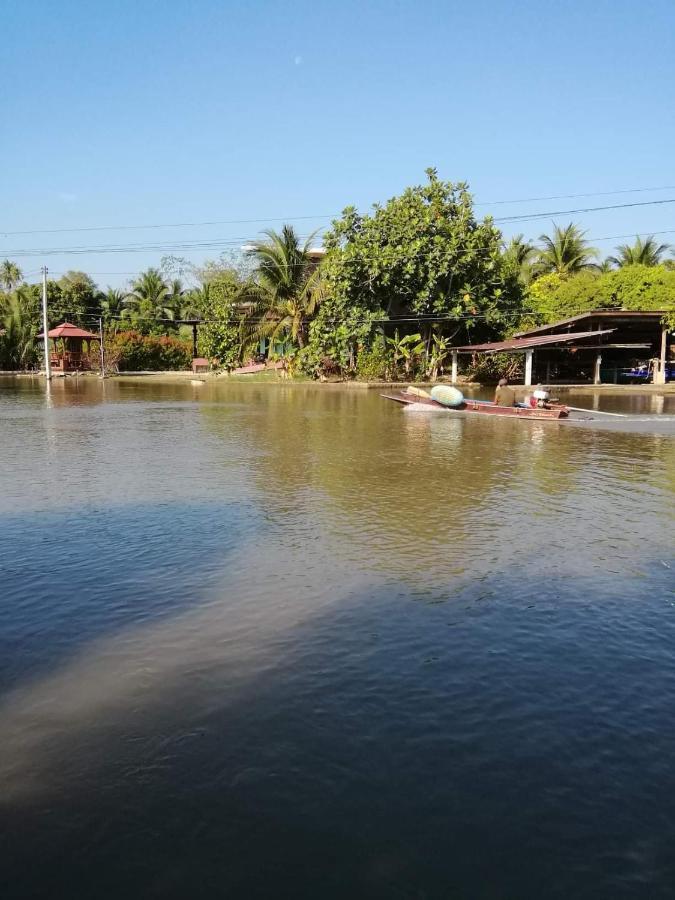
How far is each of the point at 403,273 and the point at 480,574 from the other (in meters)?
33.5

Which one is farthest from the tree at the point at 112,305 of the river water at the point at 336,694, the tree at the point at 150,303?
the river water at the point at 336,694

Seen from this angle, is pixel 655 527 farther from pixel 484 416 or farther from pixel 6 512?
pixel 484 416

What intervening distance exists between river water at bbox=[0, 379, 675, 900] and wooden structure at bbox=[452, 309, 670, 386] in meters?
26.9

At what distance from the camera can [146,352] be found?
5950cm

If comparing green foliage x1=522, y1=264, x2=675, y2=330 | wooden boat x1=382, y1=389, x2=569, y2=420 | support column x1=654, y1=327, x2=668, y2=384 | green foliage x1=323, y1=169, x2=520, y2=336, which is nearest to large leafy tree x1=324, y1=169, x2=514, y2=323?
green foliage x1=323, y1=169, x2=520, y2=336

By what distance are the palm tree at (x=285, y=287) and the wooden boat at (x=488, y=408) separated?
58.0 feet

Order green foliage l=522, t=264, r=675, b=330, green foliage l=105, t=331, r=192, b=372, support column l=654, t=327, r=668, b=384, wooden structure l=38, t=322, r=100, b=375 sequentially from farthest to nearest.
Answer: green foliage l=105, t=331, r=192, b=372 < wooden structure l=38, t=322, r=100, b=375 < green foliage l=522, t=264, r=675, b=330 < support column l=654, t=327, r=668, b=384

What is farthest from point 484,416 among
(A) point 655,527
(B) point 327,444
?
(A) point 655,527

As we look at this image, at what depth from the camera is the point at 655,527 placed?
9.45m

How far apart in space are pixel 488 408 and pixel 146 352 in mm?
41359

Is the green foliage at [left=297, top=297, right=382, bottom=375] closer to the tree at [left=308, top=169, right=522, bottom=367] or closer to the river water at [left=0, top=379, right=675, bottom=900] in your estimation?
the tree at [left=308, top=169, right=522, bottom=367]

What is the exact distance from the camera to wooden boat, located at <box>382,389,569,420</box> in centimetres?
2219

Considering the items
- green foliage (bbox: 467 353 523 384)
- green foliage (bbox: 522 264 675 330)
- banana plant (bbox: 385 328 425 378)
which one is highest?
green foliage (bbox: 522 264 675 330)

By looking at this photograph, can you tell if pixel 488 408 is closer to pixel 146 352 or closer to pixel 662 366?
pixel 662 366
